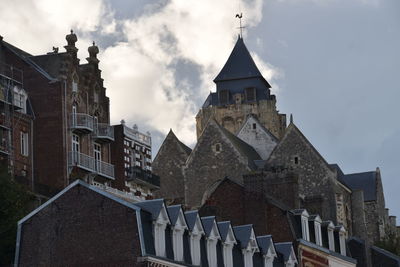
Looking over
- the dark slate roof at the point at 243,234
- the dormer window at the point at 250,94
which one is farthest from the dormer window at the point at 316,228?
the dormer window at the point at 250,94

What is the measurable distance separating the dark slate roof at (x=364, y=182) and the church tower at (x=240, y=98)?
27.0m

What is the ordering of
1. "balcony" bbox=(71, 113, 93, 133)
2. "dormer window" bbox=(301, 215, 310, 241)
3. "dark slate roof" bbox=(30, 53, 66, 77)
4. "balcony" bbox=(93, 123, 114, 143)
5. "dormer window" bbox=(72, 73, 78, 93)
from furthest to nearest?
"balcony" bbox=(93, 123, 114, 143), "dormer window" bbox=(72, 73, 78, 93), "dark slate roof" bbox=(30, 53, 66, 77), "balcony" bbox=(71, 113, 93, 133), "dormer window" bbox=(301, 215, 310, 241)

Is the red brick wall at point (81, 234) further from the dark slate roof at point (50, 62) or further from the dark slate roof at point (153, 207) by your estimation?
the dark slate roof at point (50, 62)

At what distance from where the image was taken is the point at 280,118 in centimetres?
13862

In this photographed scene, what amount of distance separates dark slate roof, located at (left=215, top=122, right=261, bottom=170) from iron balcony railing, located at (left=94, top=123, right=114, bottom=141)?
19277mm

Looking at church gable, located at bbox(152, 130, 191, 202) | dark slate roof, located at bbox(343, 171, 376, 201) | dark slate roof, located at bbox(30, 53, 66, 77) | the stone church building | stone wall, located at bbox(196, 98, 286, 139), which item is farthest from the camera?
stone wall, located at bbox(196, 98, 286, 139)

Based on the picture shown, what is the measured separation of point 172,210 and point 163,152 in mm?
53899

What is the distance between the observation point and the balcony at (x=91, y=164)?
77.2 meters

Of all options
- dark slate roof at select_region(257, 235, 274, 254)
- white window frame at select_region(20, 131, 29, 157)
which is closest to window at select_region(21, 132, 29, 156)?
white window frame at select_region(20, 131, 29, 157)

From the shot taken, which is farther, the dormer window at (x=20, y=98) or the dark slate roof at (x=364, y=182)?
the dark slate roof at (x=364, y=182)

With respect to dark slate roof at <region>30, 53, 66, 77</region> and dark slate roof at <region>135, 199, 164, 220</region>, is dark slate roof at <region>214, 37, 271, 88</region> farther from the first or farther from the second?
dark slate roof at <region>135, 199, 164, 220</region>

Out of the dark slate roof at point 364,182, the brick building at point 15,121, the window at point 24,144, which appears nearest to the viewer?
the brick building at point 15,121

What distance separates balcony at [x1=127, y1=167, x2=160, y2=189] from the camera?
293 ft

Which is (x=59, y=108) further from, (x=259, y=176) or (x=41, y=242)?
(x=41, y=242)
